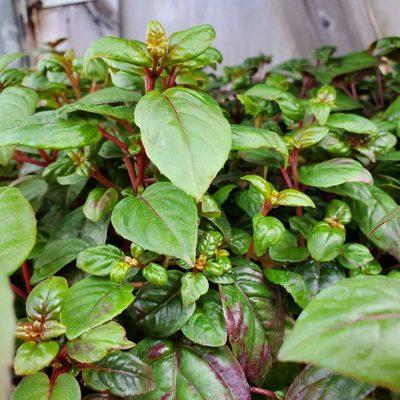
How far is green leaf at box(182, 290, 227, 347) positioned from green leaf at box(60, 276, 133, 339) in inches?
4.1

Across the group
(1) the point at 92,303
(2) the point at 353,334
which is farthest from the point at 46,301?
(2) the point at 353,334

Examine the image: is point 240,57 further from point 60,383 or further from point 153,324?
point 60,383

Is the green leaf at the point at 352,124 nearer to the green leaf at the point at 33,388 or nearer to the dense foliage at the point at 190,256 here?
the dense foliage at the point at 190,256

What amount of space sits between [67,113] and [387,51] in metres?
0.96

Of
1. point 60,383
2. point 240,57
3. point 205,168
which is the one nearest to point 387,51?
point 240,57

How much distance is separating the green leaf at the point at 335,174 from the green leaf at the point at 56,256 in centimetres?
39

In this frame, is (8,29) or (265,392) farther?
(8,29)

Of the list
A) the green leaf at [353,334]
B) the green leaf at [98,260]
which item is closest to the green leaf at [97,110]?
the green leaf at [98,260]

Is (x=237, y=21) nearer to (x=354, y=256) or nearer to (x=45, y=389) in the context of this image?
(x=354, y=256)

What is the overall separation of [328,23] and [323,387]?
153cm

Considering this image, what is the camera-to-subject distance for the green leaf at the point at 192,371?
1.94 ft

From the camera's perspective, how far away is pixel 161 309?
64cm

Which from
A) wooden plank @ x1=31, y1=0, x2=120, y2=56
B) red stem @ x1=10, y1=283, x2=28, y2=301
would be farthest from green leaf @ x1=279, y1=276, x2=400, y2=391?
wooden plank @ x1=31, y1=0, x2=120, y2=56

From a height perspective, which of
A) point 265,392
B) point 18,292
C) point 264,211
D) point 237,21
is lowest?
point 265,392
